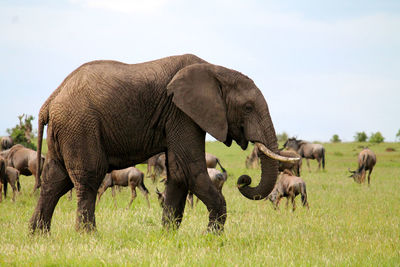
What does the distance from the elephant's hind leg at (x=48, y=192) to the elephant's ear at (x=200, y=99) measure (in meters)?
2.23

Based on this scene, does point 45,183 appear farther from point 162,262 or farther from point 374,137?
point 374,137

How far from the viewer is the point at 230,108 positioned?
747cm

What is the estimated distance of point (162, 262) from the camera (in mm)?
5812

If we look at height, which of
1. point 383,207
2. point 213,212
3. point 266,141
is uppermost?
point 266,141

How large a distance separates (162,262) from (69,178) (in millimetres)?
2709

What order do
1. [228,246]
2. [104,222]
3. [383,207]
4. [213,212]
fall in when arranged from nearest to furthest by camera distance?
[228,246], [213,212], [104,222], [383,207]

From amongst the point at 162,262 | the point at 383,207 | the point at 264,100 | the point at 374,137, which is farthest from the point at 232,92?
the point at 374,137

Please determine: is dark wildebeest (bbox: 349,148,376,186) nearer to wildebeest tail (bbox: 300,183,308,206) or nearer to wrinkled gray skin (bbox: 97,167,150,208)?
wildebeest tail (bbox: 300,183,308,206)

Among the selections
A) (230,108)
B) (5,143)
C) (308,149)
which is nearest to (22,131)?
(5,143)

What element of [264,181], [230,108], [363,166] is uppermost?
[230,108]

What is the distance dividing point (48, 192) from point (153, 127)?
1997 millimetres

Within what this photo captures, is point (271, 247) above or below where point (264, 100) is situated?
below

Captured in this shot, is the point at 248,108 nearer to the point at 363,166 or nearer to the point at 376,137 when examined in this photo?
the point at 363,166

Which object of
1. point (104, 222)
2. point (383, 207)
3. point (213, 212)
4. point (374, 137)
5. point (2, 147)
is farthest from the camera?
point (374, 137)
